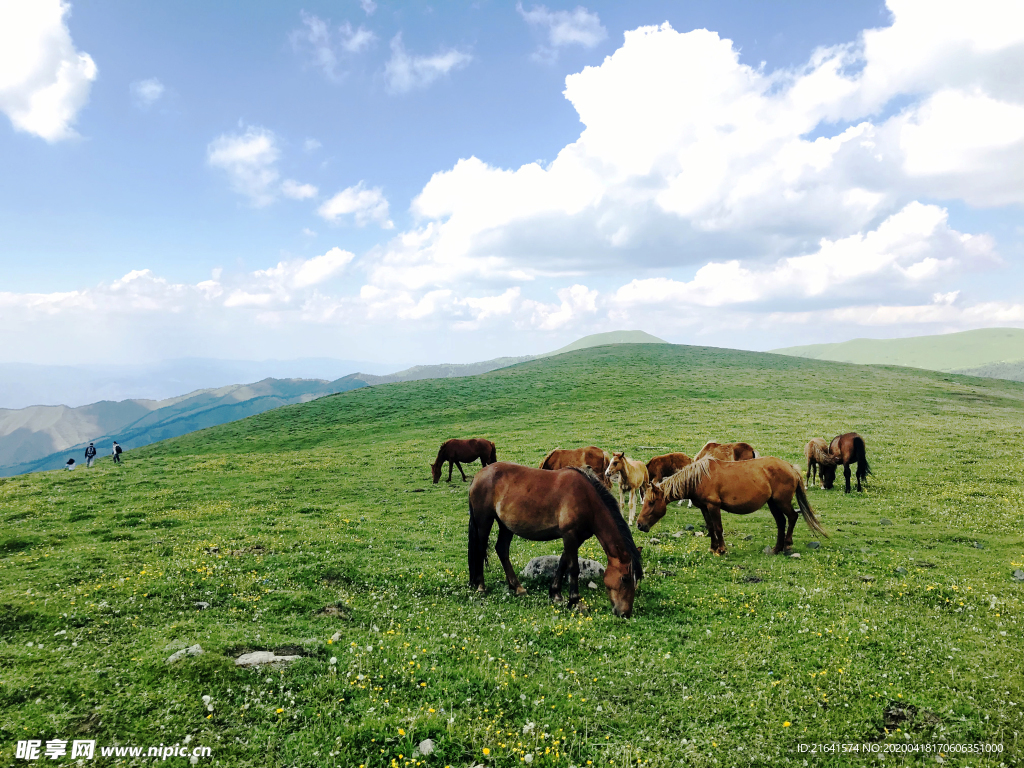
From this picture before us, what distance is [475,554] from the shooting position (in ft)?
36.9

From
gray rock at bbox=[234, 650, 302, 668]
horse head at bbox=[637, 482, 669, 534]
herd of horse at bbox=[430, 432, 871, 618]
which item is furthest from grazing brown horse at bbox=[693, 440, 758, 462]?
gray rock at bbox=[234, 650, 302, 668]

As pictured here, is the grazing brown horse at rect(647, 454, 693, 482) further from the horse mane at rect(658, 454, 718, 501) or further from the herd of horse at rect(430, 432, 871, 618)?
the horse mane at rect(658, 454, 718, 501)

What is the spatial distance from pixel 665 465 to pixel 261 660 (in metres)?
16.1

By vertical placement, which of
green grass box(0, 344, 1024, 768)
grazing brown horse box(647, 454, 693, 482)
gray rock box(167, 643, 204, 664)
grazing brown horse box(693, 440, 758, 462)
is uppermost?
grazing brown horse box(693, 440, 758, 462)

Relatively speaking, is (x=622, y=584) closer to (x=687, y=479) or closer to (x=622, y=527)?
(x=622, y=527)

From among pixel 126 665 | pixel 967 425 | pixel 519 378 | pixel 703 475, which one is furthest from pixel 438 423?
pixel 967 425

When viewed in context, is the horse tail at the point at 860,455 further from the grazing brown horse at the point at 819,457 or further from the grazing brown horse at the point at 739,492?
the grazing brown horse at the point at 739,492

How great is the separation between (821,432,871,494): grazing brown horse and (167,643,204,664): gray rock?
23.7 metres

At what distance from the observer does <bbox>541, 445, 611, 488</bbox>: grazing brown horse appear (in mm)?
19656

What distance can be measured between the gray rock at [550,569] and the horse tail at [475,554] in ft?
4.52

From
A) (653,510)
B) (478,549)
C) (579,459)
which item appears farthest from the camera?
(579,459)

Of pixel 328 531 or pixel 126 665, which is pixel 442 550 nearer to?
pixel 328 531

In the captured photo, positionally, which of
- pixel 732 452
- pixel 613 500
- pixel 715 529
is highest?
pixel 613 500

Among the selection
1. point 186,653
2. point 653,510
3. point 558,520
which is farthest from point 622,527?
point 186,653
